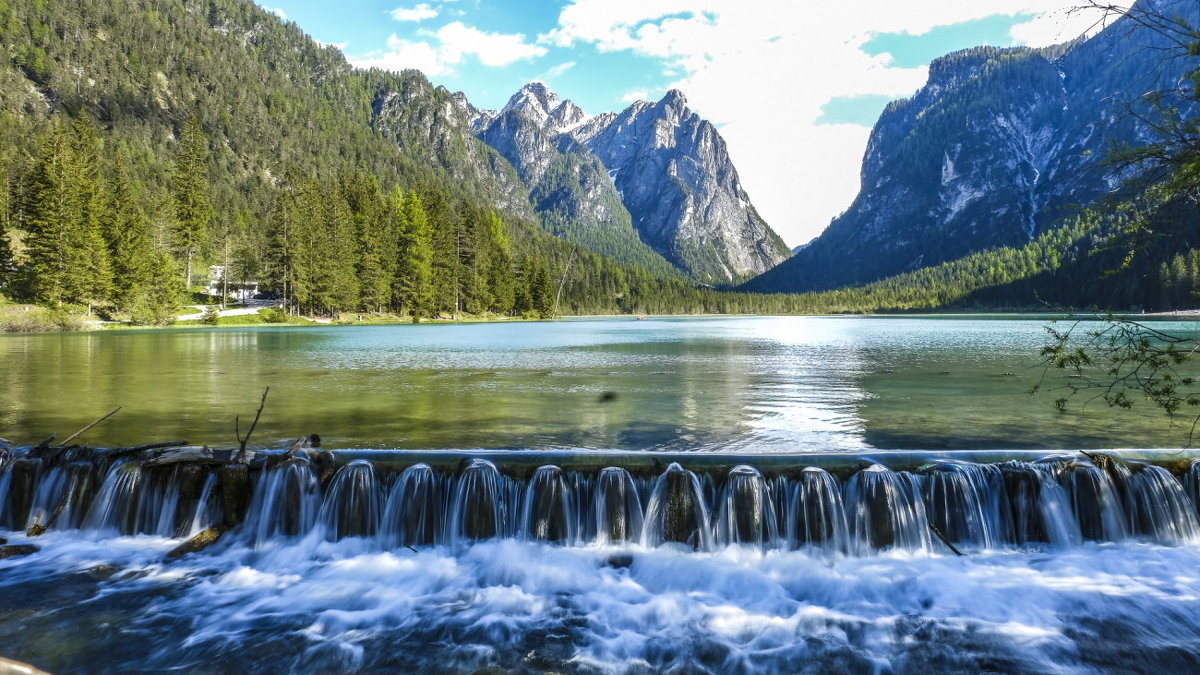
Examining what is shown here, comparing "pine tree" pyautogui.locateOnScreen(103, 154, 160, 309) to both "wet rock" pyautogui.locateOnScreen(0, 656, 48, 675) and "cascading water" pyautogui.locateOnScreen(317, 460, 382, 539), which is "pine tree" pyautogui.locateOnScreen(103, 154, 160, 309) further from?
"wet rock" pyautogui.locateOnScreen(0, 656, 48, 675)

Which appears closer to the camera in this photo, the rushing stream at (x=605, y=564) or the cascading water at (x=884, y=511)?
the rushing stream at (x=605, y=564)

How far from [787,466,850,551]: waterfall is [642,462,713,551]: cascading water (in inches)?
52.4

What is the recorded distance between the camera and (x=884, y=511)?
360 inches

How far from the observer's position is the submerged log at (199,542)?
887cm

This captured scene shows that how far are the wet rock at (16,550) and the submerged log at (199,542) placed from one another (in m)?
1.93

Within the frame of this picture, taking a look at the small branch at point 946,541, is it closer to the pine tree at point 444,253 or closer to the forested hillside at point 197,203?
the forested hillside at point 197,203

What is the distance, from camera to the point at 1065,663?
6.36 meters

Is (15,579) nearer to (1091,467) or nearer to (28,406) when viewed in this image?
(28,406)

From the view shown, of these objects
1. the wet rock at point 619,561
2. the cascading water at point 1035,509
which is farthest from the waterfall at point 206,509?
the cascading water at point 1035,509

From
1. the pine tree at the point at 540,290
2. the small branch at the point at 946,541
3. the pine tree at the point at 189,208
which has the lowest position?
the small branch at the point at 946,541

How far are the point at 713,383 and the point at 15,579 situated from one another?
19188mm

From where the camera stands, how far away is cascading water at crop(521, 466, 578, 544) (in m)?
9.26

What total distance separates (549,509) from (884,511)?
5.13 m

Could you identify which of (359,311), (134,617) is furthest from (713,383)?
(359,311)
